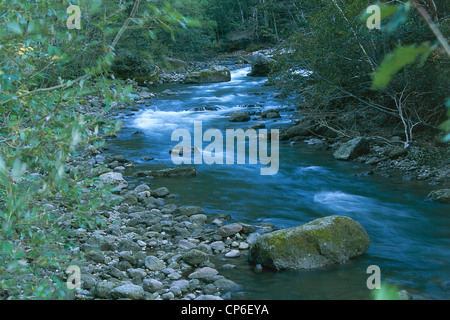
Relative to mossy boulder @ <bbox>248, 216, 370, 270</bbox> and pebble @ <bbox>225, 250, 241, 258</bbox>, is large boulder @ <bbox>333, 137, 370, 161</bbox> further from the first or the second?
pebble @ <bbox>225, 250, 241, 258</bbox>

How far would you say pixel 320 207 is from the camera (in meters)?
7.57

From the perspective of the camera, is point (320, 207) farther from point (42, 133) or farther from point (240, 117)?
point (240, 117)

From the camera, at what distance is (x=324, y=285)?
187 inches

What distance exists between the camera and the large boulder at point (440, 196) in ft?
24.3

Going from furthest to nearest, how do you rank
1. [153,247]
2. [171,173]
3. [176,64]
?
[176,64] → [171,173] → [153,247]

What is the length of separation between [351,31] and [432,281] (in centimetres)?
698

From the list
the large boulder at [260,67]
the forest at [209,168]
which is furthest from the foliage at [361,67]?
the large boulder at [260,67]

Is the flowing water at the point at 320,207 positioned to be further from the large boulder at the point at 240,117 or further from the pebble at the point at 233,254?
the large boulder at the point at 240,117

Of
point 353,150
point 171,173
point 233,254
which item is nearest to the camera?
point 233,254

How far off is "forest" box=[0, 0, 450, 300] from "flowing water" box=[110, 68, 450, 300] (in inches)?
1.6

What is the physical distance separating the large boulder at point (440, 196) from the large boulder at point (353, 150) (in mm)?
2725

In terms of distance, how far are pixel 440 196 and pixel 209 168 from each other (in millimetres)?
4823

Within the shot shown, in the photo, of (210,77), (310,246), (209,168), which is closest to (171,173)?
(209,168)
